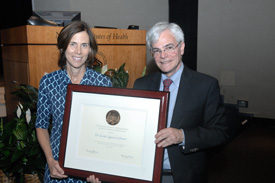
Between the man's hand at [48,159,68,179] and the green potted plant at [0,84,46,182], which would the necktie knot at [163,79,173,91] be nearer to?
the man's hand at [48,159,68,179]

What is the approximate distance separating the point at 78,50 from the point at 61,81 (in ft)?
0.74

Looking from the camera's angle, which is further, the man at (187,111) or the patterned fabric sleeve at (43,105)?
the patterned fabric sleeve at (43,105)

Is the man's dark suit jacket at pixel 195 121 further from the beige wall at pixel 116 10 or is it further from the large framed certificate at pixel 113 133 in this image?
the beige wall at pixel 116 10

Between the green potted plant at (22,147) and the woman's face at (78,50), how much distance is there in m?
1.08

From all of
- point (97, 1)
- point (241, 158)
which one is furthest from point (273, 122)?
point (97, 1)

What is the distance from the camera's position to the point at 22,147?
8.00ft

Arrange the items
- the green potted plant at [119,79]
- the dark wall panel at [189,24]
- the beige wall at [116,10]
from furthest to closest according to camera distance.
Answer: the dark wall panel at [189,24] → the beige wall at [116,10] → the green potted plant at [119,79]

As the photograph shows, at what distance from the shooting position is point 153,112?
127 cm

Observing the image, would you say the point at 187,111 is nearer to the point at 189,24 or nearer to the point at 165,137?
the point at 165,137

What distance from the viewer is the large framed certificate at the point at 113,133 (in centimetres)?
126

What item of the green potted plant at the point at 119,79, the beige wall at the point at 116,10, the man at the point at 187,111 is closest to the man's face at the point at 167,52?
the man at the point at 187,111

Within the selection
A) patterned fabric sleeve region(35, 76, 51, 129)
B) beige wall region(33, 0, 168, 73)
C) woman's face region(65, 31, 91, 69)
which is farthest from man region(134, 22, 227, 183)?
beige wall region(33, 0, 168, 73)

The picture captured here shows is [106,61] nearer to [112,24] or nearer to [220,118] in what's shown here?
[220,118]

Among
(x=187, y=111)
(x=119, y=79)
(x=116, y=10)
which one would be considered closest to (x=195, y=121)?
(x=187, y=111)
